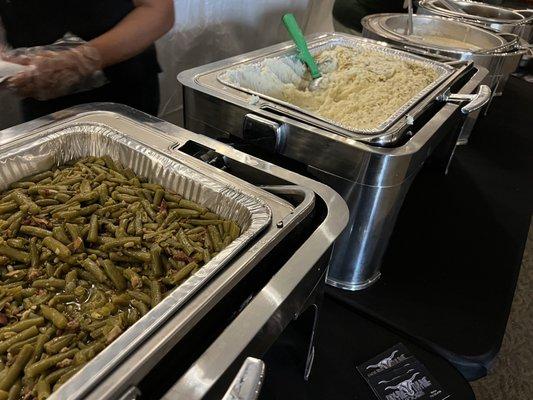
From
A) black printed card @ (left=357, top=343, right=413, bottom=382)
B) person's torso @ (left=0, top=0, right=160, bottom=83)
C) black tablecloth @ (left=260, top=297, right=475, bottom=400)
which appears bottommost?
Answer: black tablecloth @ (left=260, top=297, right=475, bottom=400)

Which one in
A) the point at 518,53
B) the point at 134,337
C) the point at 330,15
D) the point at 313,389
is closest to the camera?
the point at 134,337

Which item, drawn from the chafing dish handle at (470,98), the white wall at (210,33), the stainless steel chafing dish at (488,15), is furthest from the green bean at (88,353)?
the stainless steel chafing dish at (488,15)

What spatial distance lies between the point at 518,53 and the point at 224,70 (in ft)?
3.97

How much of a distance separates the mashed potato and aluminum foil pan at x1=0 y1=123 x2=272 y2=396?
1.18 ft

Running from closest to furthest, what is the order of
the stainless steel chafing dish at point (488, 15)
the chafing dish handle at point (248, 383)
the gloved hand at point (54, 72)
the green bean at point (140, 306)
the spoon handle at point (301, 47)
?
the chafing dish handle at point (248, 383)
the green bean at point (140, 306)
the gloved hand at point (54, 72)
the spoon handle at point (301, 47)
the stainless steel chafing dish at point (488, 15)

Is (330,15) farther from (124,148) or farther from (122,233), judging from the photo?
(122,233)

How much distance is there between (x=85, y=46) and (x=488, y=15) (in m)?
2.19

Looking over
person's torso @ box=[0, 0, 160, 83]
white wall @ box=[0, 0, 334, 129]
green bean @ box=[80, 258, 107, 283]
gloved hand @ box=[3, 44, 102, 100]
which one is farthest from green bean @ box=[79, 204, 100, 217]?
white wall @ box=[0, 0, 334, 129]

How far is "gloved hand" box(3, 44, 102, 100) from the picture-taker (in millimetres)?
833

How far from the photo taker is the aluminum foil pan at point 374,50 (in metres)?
0.88

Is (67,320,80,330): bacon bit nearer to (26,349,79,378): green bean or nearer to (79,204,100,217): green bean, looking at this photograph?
(26,349,79,378): green bean

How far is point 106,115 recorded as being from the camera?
0.83 metres

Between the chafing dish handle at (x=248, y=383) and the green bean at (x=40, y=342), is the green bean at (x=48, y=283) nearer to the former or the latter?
the green bean at (x=40, y=342)

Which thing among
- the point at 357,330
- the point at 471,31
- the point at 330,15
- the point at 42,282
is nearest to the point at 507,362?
the point at 357,330
